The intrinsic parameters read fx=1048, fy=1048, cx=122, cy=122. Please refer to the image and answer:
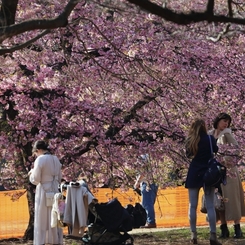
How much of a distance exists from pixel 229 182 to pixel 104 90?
2414 millimetres

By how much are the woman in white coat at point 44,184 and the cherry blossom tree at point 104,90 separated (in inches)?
59.0

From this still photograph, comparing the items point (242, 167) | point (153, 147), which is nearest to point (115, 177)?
point (153, 147)

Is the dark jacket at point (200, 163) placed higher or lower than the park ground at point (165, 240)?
higher

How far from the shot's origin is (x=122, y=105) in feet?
54.6

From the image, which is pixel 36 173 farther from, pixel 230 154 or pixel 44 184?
pixel 230 154

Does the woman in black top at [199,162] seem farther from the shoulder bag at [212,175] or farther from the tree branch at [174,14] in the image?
the tree branch at [174,14]

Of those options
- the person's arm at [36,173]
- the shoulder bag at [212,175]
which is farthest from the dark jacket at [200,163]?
the person's arm at [36,173]

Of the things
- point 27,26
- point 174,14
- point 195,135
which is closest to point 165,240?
point 195,135

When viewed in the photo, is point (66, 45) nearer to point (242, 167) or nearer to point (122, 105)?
point (122, 105)

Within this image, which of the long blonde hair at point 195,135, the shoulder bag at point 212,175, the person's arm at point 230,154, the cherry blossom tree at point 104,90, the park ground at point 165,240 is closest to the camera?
the shoulder bag at point 212,175

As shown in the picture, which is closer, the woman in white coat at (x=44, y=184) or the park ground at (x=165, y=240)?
the woman in white coat at (x=44, y=184)

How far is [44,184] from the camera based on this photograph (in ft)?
48.5

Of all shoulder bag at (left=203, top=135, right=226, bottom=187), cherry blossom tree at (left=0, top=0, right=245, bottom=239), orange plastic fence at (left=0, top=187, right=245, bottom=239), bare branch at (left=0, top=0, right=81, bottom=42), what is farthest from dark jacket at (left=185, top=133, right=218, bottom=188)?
orange plastic fence at (left=0, top=187, right=245, bottom=239)

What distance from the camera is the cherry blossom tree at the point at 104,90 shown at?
52.3ft
